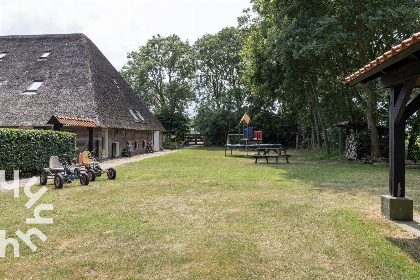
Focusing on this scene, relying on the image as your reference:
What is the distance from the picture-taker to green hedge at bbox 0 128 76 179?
Result: 908 cm

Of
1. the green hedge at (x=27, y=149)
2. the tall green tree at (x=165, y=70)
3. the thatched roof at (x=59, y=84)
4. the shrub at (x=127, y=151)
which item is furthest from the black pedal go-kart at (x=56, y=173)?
the tall green tree at (x=165, y=70)

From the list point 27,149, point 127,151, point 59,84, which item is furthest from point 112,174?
point 127,151

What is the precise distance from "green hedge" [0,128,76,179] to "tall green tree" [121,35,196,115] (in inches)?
1078

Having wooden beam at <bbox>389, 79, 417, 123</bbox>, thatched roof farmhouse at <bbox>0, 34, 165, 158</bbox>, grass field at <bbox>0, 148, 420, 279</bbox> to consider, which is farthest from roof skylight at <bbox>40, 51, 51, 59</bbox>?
wooden beam at <bbox>389, 79, 417, 123</bbox>

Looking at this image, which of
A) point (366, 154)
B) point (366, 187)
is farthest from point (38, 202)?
point (366, 154)

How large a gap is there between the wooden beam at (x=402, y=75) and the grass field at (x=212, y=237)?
235cm

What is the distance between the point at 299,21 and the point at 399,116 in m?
A: 10.7

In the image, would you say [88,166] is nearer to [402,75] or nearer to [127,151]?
[402,75]

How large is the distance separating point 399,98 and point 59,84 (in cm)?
1858

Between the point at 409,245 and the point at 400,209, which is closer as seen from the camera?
the point at 409,245

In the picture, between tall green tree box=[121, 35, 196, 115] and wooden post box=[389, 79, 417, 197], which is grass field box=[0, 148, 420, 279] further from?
tall green tree box=[121, 35, 196, 115]

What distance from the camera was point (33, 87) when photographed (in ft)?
59.8

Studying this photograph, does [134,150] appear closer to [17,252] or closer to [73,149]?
[73,149]

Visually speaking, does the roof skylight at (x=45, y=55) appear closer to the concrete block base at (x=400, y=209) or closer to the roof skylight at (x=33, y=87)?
the roof skylight at (x=33, y=87)
